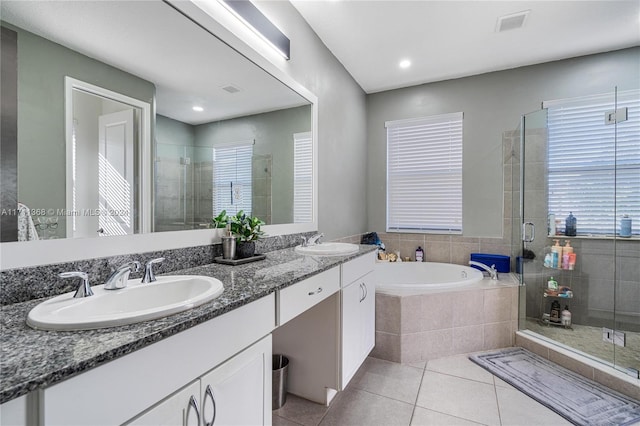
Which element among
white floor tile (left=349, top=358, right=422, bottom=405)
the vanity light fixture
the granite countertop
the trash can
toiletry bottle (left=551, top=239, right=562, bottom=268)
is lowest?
white floor tile (left=349, top=358, right=422, bottom=405)

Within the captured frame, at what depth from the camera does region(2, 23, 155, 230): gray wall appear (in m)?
0.87

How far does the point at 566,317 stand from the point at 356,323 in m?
1.97

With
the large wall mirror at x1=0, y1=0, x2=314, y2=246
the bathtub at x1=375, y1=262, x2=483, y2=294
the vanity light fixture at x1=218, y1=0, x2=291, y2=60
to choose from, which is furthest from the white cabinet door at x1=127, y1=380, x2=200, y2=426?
the bathtub at x1=375, y1=262, x2=483, y2=294

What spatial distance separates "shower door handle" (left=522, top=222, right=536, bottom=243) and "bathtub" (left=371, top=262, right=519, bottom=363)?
18.8 inches

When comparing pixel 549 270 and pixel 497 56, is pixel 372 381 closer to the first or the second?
pixel 549 270

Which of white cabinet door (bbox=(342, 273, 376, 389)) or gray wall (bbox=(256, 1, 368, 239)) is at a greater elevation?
gray wall (bbox=(256, 1, 368, 239))

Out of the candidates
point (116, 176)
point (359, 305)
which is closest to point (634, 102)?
point (359, 305)

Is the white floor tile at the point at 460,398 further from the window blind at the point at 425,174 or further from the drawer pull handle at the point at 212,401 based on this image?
the window blind at the point at 425,174

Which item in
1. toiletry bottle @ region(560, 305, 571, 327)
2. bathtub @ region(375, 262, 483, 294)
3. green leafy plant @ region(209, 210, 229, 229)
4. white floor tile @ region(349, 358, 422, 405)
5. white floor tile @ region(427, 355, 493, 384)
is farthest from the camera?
bathtub @ region(375, 262, 483, 294)

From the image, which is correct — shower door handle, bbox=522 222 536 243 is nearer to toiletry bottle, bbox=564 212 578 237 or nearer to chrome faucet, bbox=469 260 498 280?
toiletry bottle, bbox=564 212 578 237

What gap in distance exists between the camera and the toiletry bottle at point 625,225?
7.68 ft

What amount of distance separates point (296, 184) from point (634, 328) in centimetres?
275

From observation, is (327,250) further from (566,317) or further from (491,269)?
(566,317)

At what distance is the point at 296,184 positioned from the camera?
227 cm
